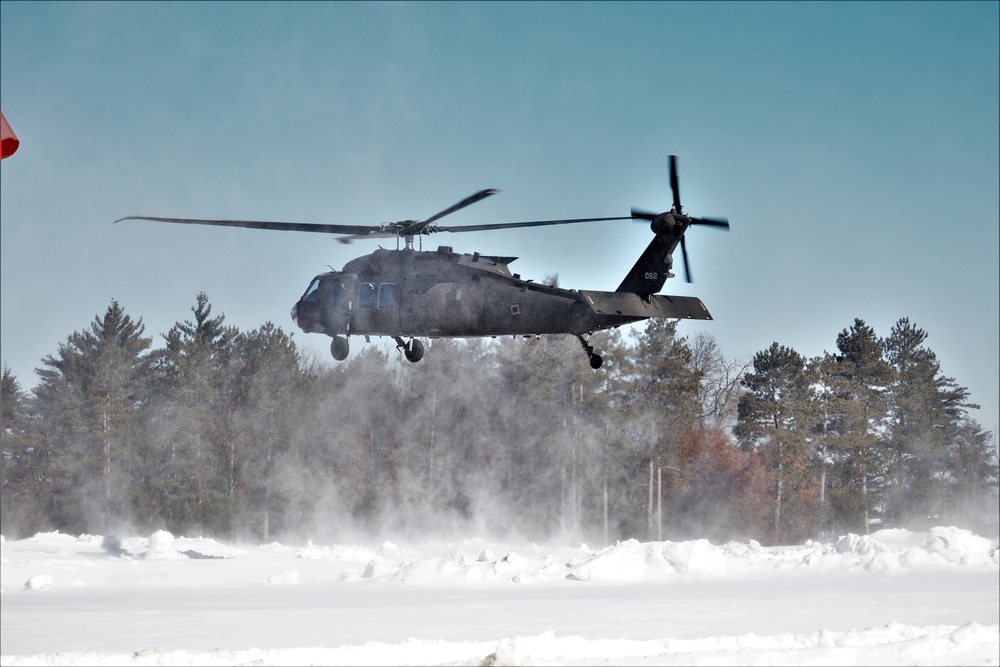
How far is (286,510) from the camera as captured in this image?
40.1 m

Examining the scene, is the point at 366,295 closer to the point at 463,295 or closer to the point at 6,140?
the point at 463,295

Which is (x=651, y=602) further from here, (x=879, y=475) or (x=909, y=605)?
(x=879, y=475)

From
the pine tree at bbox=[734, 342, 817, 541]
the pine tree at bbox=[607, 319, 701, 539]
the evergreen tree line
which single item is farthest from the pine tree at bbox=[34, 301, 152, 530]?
the pine tree at bbox=[734, 342, 817, 541]

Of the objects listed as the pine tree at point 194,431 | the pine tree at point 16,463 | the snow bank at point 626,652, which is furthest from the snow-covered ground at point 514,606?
the pine tree at point 194,431

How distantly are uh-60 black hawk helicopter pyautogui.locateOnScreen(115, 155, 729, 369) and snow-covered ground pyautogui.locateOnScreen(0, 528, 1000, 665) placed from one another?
532 centimetres

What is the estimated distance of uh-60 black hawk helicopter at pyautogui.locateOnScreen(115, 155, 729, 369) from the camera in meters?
17.0

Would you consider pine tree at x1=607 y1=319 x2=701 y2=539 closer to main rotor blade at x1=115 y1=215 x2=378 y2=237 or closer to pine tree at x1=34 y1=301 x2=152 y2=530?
pine tree at x1=34 y1=301 x2=152 y2=530

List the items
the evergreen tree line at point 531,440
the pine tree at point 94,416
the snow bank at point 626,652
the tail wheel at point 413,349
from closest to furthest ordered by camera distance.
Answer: the snow bank at point 626,652
the tail wheel at point 413,349
the pine tree at point 94,416
the evergreen tree line at point 531,440

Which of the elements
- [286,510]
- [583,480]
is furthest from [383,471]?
[583,480]

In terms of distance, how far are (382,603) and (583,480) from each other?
1881cm

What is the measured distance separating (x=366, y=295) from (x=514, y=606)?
7.75m

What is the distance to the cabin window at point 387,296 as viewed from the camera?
17766 mm

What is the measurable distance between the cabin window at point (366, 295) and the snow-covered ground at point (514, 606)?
5878mm

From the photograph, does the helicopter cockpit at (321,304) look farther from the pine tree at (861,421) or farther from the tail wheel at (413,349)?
the pine tree at (861,421)
